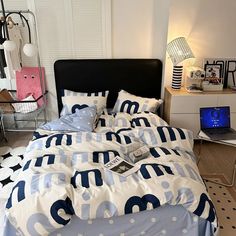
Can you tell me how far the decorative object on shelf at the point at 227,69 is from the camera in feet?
9.49

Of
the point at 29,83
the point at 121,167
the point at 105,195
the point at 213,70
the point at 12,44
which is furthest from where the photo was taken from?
the point at 29,83

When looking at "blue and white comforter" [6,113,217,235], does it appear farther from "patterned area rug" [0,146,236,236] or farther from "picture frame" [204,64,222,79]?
"picture frame" [204,64,222,79]

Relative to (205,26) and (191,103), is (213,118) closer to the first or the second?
(191,103)

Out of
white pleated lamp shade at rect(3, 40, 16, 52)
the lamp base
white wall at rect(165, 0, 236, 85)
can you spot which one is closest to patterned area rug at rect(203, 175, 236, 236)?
the lamp base

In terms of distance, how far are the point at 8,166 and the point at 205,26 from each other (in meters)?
2.71

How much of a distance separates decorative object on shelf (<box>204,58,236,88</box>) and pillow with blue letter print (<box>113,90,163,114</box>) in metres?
0.82

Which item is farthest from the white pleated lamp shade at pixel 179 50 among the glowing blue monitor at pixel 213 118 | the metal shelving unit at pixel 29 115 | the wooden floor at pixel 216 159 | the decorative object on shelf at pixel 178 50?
the metal shelving unit at pixel 29 115

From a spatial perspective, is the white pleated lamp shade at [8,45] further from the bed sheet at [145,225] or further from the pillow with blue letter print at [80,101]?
the bed sheet at [145,225]

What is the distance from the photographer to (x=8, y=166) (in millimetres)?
2521

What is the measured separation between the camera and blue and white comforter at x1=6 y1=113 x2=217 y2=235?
1.31 m

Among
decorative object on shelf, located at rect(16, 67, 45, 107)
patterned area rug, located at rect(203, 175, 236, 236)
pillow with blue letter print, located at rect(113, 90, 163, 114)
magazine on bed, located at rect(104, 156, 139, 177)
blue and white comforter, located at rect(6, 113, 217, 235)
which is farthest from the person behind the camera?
decorative object on shelf, located at rect(16, 67, 45, 107)

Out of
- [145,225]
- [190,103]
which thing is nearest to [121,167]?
[145,225]

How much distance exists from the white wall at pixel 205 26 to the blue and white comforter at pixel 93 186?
148cm

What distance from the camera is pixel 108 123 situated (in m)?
2.48
